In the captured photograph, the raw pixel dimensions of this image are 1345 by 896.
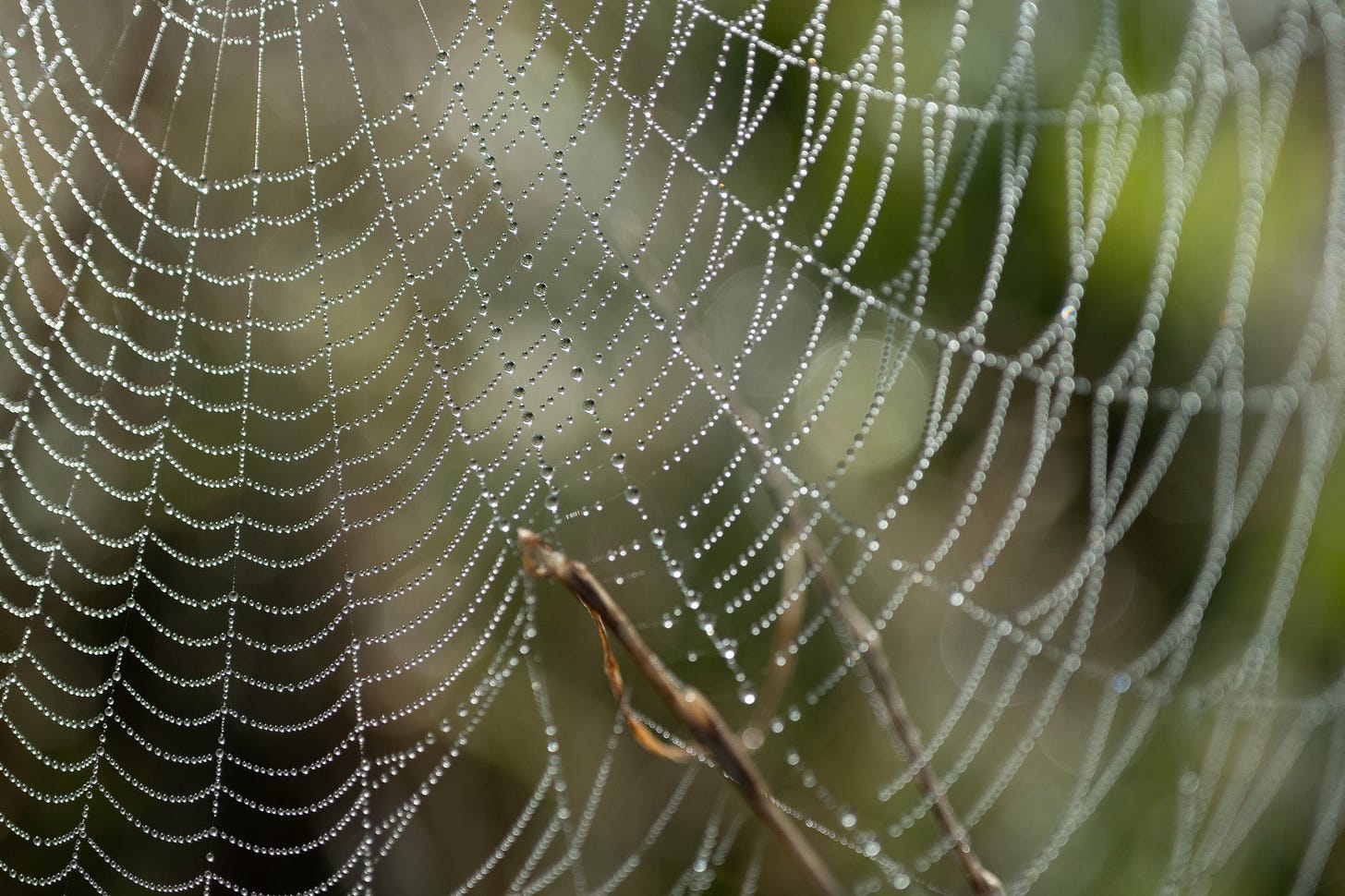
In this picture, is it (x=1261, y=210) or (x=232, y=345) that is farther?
(x=1261, y=210)

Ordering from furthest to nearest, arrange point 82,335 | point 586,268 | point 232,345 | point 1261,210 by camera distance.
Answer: point 1261,210 < point 586,268 < point 232,345 < point 82,335

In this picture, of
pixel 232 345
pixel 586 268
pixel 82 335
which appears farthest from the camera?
pixel 586 268

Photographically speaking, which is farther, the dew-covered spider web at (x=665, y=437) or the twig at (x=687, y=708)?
the dew-covered spider web at (x=665, y=437)

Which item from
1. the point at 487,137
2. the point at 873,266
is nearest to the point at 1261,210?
the point at 873,266

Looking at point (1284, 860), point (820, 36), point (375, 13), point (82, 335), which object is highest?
point (820, 36)

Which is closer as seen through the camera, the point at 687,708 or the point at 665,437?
the point at 687,708

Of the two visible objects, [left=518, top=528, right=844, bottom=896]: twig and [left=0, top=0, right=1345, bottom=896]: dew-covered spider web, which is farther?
[left=0, top=0, right=1345, bottom=896]: dew-covered spider web

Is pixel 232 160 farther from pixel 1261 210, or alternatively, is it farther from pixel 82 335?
pixel 1261 210

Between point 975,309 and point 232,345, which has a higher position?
point 975,309
